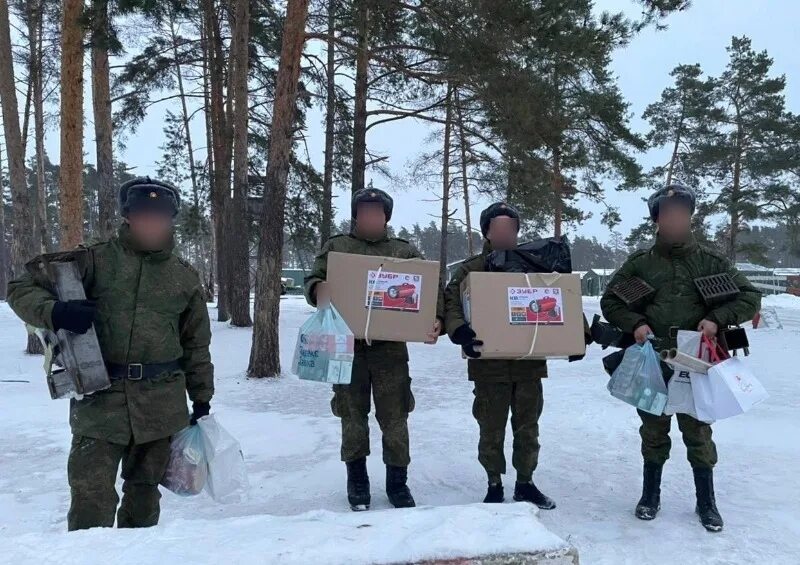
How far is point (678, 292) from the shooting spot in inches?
153

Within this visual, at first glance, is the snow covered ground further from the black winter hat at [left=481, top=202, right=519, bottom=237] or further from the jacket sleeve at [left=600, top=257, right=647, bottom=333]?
the black winter hat at [left=481, top=202, right=519, bottom=237]

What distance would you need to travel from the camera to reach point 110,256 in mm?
2977

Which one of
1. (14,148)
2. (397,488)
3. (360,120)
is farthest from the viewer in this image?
(360,120)

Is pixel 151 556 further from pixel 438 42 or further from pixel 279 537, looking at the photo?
pixel 438 42

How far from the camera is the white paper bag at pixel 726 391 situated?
341cm

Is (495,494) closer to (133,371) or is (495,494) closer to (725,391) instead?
(725,391)

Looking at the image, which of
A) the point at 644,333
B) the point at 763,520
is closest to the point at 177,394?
the point at 644,333

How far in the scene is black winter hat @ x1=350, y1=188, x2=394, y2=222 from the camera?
13.4ft

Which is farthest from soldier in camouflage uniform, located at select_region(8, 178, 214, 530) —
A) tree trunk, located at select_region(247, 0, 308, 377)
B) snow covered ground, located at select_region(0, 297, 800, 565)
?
tree trunk, located at select_region(247, 0, 308, 377)

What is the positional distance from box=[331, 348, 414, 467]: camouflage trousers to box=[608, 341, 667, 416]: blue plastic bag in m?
1.40

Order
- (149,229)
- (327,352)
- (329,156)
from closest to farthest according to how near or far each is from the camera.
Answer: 1. (149,229)
2. (327,352)
3. (329,156)

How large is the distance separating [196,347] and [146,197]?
84cm

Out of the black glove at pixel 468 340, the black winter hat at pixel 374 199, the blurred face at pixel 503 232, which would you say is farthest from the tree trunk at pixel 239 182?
the black glove at pixel 468 340

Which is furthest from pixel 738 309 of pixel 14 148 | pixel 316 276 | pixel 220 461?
pixel 14 148
